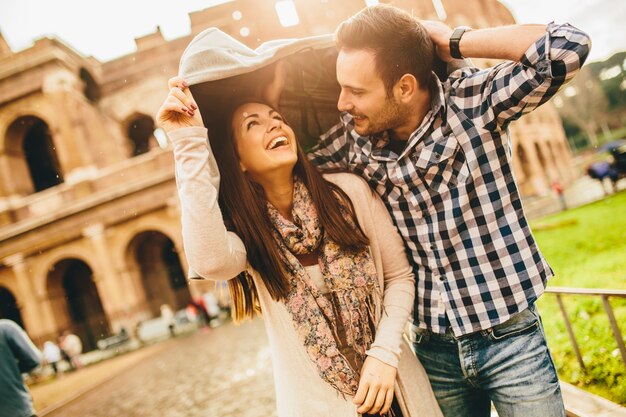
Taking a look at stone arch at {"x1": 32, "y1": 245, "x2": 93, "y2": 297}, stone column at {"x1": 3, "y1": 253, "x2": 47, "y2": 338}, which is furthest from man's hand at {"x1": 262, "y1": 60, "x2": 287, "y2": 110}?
stone column at {"x1": 3, "y1": 253, "x2": 47, "y2": 338}

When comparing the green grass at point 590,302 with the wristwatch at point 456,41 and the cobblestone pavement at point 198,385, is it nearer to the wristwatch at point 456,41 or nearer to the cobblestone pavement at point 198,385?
the wristwatch at point 456,41

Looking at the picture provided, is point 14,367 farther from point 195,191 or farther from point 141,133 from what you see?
point 141,133

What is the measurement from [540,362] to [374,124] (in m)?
1.08

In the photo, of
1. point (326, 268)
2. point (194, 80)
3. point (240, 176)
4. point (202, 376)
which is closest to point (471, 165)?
point (326, 268)

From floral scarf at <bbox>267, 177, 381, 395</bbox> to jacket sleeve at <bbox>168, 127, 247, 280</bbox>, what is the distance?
0.93 ft

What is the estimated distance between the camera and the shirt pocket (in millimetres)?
1373

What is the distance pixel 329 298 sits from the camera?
4.89 feet

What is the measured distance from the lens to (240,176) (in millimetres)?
1493

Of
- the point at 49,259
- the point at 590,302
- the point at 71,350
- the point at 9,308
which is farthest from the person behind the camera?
the point at 9,308

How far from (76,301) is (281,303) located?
→ 1944 cm

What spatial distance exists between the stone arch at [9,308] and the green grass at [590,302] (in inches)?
764

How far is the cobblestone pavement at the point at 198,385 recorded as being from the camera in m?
5.87

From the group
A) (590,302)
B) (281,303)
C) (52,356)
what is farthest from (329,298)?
(52,356)

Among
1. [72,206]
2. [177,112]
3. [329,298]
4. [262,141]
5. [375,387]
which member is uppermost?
[72,206]
